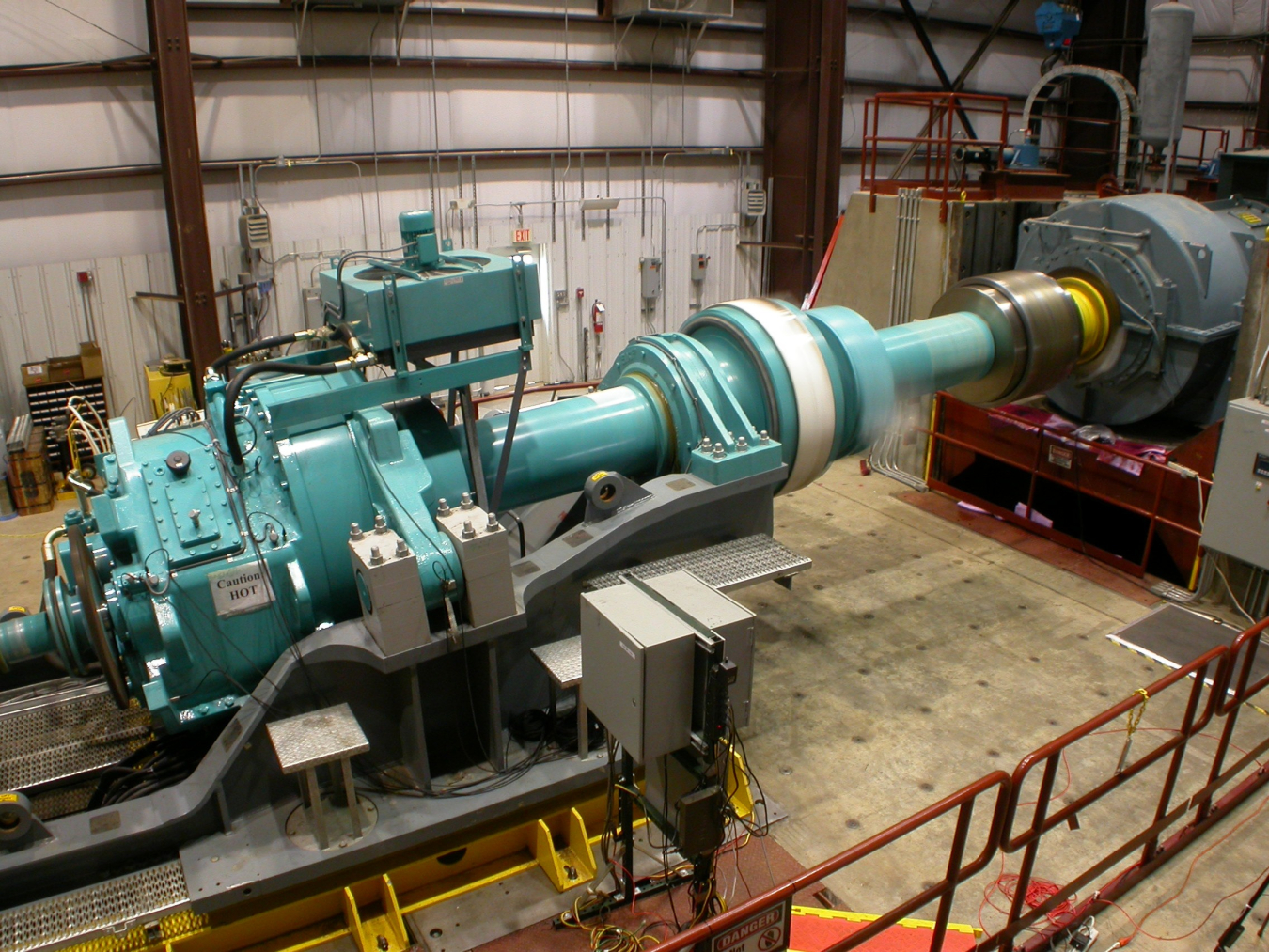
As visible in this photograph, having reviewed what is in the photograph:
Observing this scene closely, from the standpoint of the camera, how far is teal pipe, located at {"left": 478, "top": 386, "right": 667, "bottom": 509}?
4.11 metres

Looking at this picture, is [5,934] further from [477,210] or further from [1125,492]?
[477,210]

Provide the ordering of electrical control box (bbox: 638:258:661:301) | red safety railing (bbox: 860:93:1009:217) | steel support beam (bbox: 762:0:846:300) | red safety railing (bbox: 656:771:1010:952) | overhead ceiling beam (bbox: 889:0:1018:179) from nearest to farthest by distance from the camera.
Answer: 1. red safety railing (bbox: 656:771:1010:952)
2. red safety railing (bbox: 860:93:1009:217)
3. steel support beam (bbox: 762:0:846:300)
4. electrical control box (bbox: 638:258:661:301)
5. overhead ceiling beam (bbox: 889:0:1018:179)

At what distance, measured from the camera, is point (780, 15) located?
1005 cm

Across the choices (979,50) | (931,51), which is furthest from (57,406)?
(979,50)

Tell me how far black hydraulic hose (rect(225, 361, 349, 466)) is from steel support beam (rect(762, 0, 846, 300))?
752 cm

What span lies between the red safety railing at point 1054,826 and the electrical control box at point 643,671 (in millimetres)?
485

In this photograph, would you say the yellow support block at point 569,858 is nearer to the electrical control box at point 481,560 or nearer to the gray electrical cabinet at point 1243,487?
the electrical control box at point 481,560

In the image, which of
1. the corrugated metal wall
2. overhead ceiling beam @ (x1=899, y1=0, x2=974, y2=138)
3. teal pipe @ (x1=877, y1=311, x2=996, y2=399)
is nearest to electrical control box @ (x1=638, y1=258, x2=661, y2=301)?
the corrugated metal wall

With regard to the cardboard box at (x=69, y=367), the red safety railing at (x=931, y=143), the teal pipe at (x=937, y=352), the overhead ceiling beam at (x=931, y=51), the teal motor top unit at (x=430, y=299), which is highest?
the overhead ceiling beam at (x=931, y=51)

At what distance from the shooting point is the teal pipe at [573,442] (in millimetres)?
4105

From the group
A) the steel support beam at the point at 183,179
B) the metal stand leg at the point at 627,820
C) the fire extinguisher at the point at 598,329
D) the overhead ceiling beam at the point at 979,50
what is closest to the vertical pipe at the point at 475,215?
the fire extinguisher at the point at 598,329

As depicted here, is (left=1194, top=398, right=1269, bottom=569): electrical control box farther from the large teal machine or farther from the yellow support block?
the yellow support block

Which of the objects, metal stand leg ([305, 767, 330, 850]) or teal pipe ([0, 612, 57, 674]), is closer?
metal stand leg ([305, 767, 330, 850])

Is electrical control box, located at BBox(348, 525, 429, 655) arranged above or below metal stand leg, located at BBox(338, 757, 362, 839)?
above
